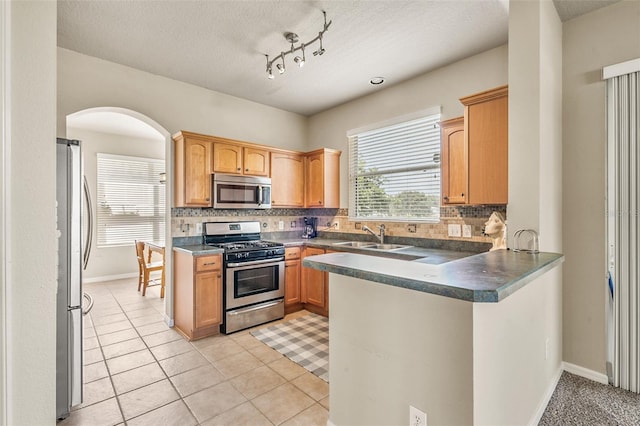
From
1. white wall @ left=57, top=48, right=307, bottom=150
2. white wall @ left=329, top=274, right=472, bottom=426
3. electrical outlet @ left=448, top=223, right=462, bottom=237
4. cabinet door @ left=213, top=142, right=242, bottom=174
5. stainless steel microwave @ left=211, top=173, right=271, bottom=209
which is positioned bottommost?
white wall @ left=329, top=274, right=472, bottom=426

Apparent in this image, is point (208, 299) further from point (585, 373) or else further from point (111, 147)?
point (111, 147)

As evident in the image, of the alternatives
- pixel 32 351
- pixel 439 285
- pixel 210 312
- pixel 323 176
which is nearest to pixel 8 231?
pixel 32 351

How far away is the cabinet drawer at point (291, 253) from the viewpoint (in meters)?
3.99

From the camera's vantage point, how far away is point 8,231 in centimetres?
110

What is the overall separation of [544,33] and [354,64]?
5.56ft

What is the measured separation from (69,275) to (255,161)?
2.50m

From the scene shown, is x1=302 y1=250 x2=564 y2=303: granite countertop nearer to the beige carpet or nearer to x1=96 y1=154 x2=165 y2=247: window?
the beige carpet

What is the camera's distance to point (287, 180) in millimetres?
4438

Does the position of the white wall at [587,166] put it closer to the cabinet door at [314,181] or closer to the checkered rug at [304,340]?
the checkered rug at [304,340]

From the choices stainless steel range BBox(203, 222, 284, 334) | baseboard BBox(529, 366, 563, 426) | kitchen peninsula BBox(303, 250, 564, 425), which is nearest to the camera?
kitchen peninsula BBox(303, 250, 564, 425)

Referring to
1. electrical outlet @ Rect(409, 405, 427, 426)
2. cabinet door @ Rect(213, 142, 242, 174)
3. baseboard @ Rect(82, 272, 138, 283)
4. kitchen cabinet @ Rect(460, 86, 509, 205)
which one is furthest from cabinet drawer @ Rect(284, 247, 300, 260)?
baseboard @ Rect(82, 272, 138, 283)

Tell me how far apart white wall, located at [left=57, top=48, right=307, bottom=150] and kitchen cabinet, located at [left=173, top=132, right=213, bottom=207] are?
333mm

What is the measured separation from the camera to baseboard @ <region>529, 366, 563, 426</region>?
1.83 metres

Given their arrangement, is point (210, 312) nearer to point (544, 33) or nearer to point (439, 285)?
point (439, 285)
